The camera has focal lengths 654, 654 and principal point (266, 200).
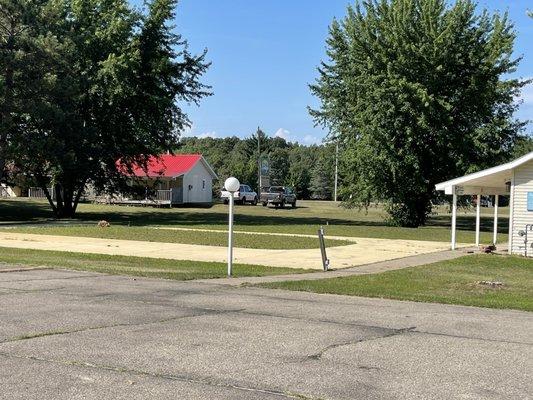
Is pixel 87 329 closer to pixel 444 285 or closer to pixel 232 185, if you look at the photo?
pixel 232 185

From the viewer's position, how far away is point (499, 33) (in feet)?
122

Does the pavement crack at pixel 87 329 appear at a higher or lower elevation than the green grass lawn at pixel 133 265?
higher

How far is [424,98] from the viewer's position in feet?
114

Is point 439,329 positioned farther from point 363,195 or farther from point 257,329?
point 363,195

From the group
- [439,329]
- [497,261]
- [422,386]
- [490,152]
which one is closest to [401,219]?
[490,152]

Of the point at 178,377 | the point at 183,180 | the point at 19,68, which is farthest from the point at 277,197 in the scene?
the point at 178,377

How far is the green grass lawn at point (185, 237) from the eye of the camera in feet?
77.1

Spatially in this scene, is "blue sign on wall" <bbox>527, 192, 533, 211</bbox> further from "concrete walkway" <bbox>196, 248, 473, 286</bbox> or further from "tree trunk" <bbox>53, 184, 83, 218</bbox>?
"tree trunk" <bbox>53, 184, 83, 218</bbox>

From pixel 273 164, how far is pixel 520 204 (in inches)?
4099

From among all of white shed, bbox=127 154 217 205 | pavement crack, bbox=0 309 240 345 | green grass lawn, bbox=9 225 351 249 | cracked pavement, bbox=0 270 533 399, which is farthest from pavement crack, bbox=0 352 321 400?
white shed, bbox=127 154 217 205

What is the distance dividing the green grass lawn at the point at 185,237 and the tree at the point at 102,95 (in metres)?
7.13

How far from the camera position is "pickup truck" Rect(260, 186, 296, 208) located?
209 ft

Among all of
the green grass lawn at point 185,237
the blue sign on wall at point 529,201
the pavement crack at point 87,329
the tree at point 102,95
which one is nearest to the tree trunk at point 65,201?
the tree at point 102,95

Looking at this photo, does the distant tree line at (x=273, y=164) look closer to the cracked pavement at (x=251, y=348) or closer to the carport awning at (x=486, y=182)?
the carport awning at (x=486, y=182)
